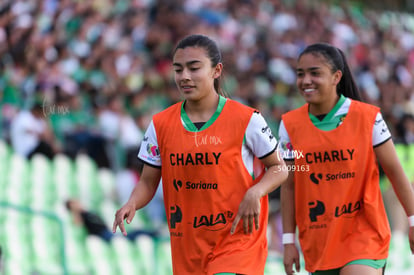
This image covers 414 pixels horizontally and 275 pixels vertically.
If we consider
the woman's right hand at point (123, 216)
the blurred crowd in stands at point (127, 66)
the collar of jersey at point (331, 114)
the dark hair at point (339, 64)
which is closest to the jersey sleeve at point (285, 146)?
the collar of jersey at point (331, 114)

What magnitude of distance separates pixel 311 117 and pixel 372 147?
49cm

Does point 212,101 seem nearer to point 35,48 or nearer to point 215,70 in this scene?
point 215,70

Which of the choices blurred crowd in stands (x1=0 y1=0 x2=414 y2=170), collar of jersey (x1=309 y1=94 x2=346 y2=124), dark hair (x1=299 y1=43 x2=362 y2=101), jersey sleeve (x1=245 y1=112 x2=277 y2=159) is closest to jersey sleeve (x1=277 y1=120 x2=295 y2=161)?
collar of jersey (x1=309 y1=94 x2=346 y2=124)

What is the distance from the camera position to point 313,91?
4766 mm

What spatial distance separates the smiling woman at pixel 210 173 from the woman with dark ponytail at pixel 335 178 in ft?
2.13

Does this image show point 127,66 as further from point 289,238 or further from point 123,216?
point 123,216

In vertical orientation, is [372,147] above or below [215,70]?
below

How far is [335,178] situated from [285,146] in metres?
0.46

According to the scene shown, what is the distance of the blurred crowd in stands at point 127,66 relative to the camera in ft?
29.8

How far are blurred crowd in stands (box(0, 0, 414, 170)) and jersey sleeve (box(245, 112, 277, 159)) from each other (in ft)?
4.93

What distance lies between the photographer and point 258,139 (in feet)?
13.4

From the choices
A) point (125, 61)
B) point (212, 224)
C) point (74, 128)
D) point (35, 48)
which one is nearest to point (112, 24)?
point (125, 61)

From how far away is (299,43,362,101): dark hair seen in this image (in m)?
4.79

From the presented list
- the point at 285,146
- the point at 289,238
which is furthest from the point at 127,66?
the point at 289,238
